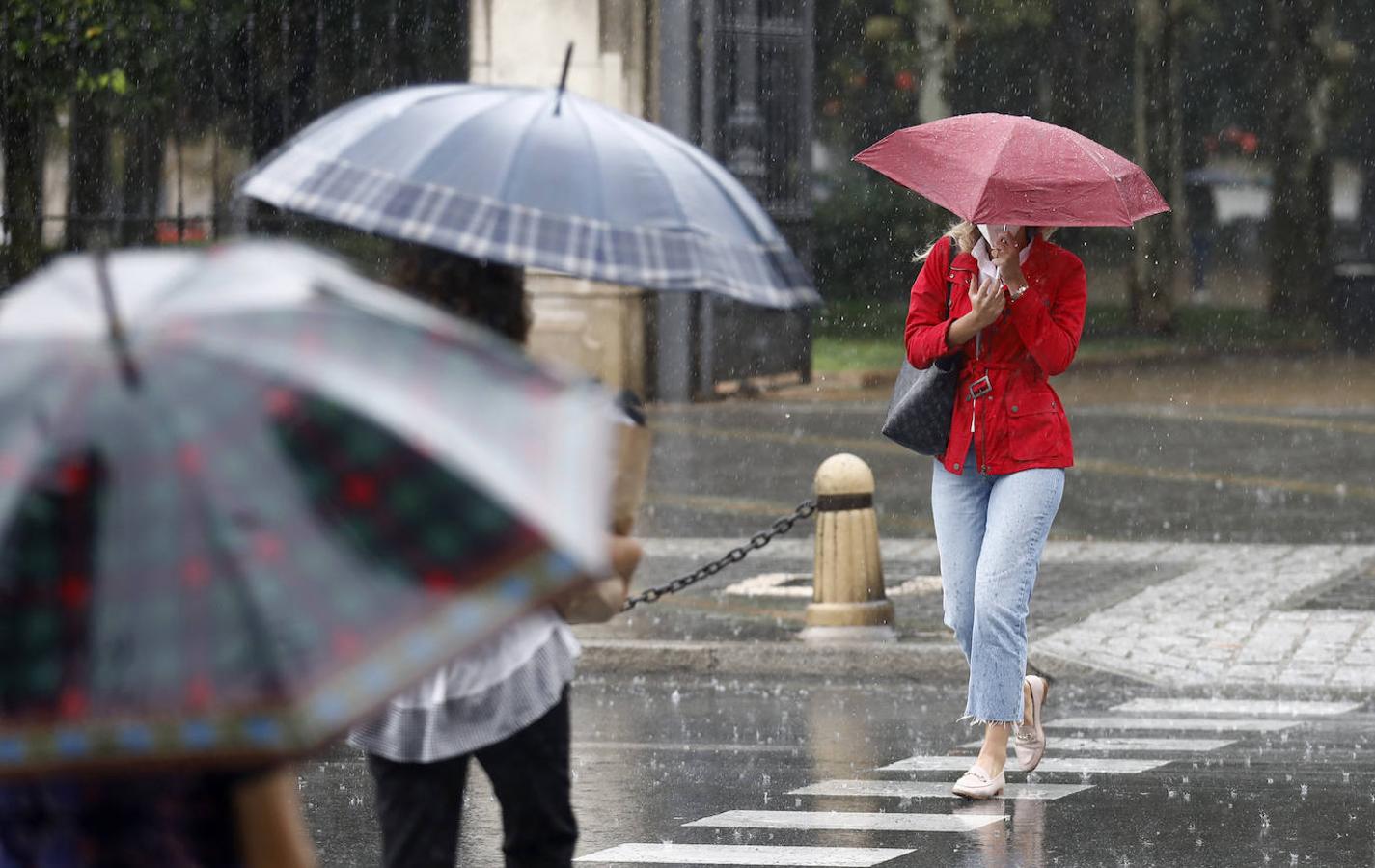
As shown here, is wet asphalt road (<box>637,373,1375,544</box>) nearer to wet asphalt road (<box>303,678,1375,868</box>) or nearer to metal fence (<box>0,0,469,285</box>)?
wet asphalt road (<box>303,678,1375,868</box>)

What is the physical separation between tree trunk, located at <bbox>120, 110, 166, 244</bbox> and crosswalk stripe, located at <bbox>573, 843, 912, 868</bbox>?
15.6 meters

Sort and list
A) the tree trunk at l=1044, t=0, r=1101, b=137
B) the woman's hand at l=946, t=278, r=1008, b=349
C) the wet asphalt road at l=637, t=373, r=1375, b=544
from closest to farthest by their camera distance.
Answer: the woman's hand at l=946, t=278, r=1008, b=349
the wet asphalt road at l=637, t=373, r=1375, b=544
the tree trunk at l=1044, t=0, r=1101, b=137

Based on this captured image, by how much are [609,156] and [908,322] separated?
2872 mm

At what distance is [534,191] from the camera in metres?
3.77

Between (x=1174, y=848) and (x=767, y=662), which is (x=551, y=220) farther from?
(x=767, y=662)

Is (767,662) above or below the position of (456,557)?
below

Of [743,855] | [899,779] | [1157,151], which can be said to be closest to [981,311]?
[743,855]

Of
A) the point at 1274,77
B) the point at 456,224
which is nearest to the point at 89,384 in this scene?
the point at 456,224

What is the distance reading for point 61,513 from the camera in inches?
84.2

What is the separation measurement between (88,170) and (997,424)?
16.0m

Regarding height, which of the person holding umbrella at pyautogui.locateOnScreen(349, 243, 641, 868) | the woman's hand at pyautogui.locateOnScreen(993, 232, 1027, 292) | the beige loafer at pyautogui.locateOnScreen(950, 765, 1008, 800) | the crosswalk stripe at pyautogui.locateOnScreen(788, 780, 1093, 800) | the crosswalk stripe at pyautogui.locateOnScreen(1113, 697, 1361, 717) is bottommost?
the crosswalk stripe at pyautogui.locateOnScreen(1113, 697, 1361, 717)

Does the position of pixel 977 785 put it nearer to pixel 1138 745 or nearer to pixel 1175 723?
pixel 1138 745

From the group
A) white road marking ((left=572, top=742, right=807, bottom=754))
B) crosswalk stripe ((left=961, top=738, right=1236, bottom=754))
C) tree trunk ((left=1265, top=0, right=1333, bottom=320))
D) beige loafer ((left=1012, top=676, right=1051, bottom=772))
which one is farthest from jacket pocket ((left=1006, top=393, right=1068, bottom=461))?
tree trunk ((left=1265, top=0, right=1333, bottom=320))

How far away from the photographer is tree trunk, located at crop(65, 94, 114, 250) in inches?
821
